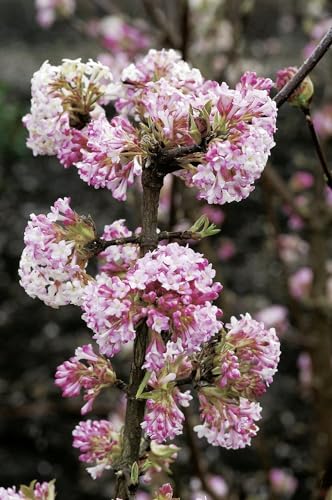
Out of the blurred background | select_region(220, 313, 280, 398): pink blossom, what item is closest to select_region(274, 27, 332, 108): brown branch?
select_region(220, 313, 280, 398): pink blossom

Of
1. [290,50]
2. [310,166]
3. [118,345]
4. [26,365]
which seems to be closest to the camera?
[118,345]

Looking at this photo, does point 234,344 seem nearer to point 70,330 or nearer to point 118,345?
point 118,345

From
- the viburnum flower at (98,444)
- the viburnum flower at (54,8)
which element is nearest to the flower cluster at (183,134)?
the viburnum flower at (98,444)

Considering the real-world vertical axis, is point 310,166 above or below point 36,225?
above

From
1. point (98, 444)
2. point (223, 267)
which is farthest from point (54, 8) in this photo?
point (98, 444)

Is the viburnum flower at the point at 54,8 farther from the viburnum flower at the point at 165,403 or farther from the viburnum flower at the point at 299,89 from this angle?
the viburnum flower at the point at 165,403

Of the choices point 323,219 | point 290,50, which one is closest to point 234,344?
point 323,219

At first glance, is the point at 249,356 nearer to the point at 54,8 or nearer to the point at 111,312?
the point at 111,312
